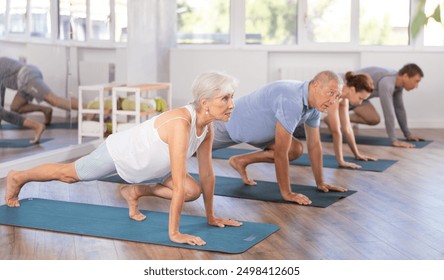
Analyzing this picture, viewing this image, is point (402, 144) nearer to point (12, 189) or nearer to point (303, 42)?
point (303, 42)

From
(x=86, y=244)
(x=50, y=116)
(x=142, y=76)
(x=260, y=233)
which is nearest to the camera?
(x=86, y=244)

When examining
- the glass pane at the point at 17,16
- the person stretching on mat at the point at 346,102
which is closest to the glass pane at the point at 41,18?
the glass pane at the point at 17,16

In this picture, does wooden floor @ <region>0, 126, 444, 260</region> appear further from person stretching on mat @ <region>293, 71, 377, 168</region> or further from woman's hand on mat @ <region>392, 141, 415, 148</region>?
woman's hand on mat @ <region>392, 141, 415, 148</region>

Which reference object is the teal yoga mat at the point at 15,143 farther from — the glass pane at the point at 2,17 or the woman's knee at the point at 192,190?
the woman's knee at the point at 192,190

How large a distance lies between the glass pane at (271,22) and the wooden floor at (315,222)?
311 cm

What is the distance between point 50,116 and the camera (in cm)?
531

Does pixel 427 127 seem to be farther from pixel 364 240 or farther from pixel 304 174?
pixel 364 240

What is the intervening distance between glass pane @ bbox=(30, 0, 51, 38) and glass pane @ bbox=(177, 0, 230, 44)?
9.87 feet

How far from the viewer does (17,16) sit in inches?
186

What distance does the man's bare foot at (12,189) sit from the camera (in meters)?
3.54

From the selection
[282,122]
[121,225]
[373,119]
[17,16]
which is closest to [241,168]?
[282,122]

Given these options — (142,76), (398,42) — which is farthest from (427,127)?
(142,76)

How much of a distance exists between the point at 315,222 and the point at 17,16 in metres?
2.64
